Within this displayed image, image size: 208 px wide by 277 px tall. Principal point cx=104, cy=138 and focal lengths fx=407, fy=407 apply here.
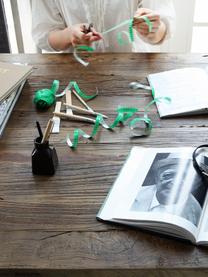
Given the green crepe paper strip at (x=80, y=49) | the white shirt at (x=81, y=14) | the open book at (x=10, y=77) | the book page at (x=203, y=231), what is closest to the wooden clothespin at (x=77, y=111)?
the open book at (x=10, y=77)

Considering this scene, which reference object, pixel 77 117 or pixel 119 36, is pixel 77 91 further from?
pixel 119 36

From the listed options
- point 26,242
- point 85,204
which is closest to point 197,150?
point 85,204

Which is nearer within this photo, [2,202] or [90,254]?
[90,254]

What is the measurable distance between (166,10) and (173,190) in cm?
95

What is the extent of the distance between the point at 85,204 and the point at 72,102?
0.44 m

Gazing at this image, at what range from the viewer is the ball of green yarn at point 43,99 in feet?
3.61

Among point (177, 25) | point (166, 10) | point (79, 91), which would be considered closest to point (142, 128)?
point (79, 91)

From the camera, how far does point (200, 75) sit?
120cm

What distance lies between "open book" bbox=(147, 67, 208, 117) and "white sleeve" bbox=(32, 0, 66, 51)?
55cm

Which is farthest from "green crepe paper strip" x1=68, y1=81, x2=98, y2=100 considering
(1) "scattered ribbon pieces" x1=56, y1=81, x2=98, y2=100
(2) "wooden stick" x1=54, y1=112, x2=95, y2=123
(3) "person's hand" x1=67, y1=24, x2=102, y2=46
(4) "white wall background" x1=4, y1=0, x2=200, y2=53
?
(4) "white wall background" x1=4, y1=0, x2=200, y2=53

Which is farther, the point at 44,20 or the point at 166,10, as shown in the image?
the point at 44,20

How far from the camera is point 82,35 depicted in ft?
4.51

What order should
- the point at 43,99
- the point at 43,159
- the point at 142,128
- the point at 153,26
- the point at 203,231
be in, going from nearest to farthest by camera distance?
the point at 203,231 → the point at 43,159 → the point at 142,128 → the point at 43,99 → the point at 153,26

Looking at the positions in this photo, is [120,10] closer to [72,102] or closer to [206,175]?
[72,102]
